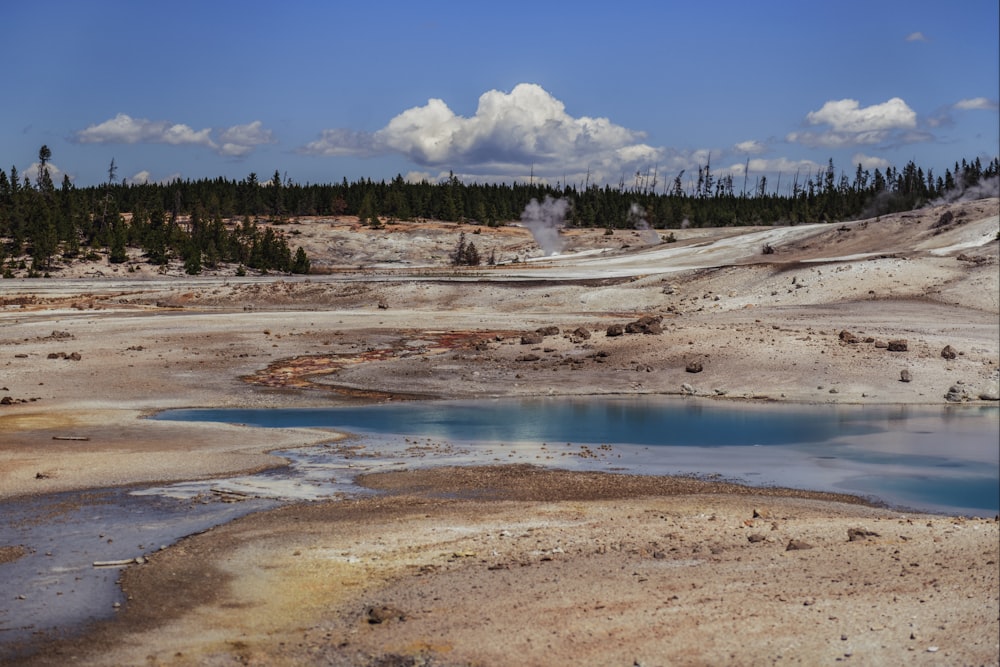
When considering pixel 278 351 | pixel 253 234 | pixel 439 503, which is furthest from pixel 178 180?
pixel 439 503

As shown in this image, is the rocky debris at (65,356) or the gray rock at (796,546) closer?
the gray rock at (796,546)

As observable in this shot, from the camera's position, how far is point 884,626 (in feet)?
33.3

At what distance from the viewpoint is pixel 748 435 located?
2561 cm

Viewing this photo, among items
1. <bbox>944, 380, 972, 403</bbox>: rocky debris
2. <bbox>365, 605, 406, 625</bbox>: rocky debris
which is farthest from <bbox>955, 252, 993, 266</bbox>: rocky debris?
<bbox>365, 605, 406, 625</bbox>: rocky debris

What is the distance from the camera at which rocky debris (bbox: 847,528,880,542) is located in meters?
13.1

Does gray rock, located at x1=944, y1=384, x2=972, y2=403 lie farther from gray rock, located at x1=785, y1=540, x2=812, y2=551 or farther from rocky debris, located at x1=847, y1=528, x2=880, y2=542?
gray rock, located at x1=785, y1=540, x2=812, y2=551

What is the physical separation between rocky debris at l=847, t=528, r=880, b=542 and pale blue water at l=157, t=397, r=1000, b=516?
14.3 feet

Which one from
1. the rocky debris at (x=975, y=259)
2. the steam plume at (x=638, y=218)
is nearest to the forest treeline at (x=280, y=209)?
the steam plume at (x=638, y=218)

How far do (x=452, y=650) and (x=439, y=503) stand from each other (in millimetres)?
6668

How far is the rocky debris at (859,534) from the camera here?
514 inches

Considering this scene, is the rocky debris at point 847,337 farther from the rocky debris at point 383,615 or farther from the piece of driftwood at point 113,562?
the rocky debris at point 383,615

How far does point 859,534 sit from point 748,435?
12.5 metres

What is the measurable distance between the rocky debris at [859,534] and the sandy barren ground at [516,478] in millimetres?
174

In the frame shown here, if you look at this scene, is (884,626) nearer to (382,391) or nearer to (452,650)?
(452,650)
